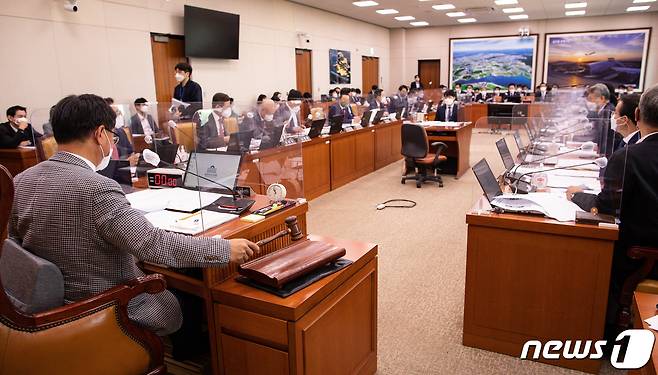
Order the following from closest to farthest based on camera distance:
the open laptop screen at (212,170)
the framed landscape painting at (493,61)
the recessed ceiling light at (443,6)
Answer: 1. the open laptop screen at (212,170)
2. the recessed ceiling light at (443,6)
3. the framed landscape painting at (493,61)

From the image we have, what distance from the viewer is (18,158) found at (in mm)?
4973

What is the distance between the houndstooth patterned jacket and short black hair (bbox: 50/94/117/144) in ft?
0.24

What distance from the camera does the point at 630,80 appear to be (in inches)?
557

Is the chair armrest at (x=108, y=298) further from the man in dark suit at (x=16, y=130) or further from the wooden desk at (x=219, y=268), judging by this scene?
the man in dark suit at (x=16, y=130)

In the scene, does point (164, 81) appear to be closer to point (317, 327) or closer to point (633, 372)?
point (317, 327)

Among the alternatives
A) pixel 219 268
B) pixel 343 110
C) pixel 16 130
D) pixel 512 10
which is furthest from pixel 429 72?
pixel 219 268

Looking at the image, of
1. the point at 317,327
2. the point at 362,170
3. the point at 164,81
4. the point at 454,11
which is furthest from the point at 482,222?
the point at 454,11

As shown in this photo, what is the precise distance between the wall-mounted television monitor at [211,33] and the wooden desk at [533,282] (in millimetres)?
6554

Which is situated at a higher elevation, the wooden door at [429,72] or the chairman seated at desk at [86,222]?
the wooden door at [429,72]

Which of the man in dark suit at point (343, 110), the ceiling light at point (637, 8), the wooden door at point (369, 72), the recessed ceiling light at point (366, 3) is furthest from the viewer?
the wooden door at point (369, 72)

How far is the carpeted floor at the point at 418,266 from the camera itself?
232 cm

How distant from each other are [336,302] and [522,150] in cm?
297

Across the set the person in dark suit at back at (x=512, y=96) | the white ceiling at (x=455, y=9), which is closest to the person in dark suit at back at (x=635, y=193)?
the white ceiling at (x=455, y=9)

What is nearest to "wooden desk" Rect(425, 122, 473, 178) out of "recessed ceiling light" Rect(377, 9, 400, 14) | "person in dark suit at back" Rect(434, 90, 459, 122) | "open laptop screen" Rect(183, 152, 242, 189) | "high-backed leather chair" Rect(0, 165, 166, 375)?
"person in dark suit at back" Rect(434, 90, 459, 122)
